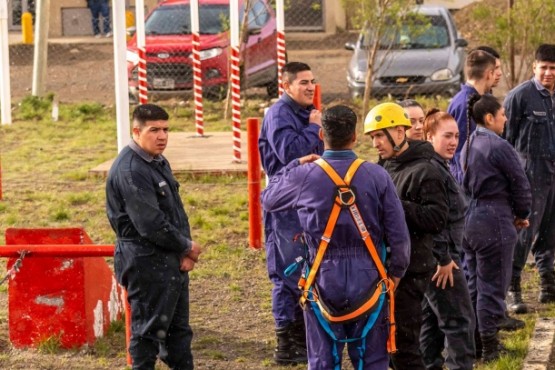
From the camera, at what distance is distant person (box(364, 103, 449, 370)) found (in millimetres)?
6984

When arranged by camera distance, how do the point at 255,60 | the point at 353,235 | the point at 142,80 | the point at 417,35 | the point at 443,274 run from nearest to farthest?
the point at 353,235 < the point at 443,274 < the point at 142,80 < the point at 417,35 < the point at 255,60

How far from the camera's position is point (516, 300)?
31.9ft

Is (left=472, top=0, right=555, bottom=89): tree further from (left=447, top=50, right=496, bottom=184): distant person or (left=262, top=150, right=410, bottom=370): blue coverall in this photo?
(left=262, top=150, right=410, bottom=370): blue coverall

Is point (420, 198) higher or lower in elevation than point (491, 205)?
higher

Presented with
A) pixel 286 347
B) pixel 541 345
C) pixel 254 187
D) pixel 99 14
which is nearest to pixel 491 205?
pixel 541 345

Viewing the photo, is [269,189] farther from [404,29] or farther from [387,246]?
[404,29]

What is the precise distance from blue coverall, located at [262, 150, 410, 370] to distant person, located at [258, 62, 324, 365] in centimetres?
165

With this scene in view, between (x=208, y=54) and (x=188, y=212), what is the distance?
7.16 meters

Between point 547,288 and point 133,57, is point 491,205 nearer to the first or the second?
point 547,288

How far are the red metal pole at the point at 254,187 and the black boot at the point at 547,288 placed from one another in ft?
9.25

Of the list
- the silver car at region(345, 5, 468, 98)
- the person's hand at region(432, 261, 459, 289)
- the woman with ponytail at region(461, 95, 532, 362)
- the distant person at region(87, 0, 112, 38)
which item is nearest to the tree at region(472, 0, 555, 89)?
the silver car at region(345, 5, 468, 98)

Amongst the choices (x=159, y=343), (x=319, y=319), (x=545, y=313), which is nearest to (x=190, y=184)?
(x=545, y=313)

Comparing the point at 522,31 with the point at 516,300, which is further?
the point at 522,31

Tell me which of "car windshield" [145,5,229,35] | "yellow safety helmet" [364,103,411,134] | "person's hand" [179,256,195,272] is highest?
"car windshield" [145,5,229,35]
